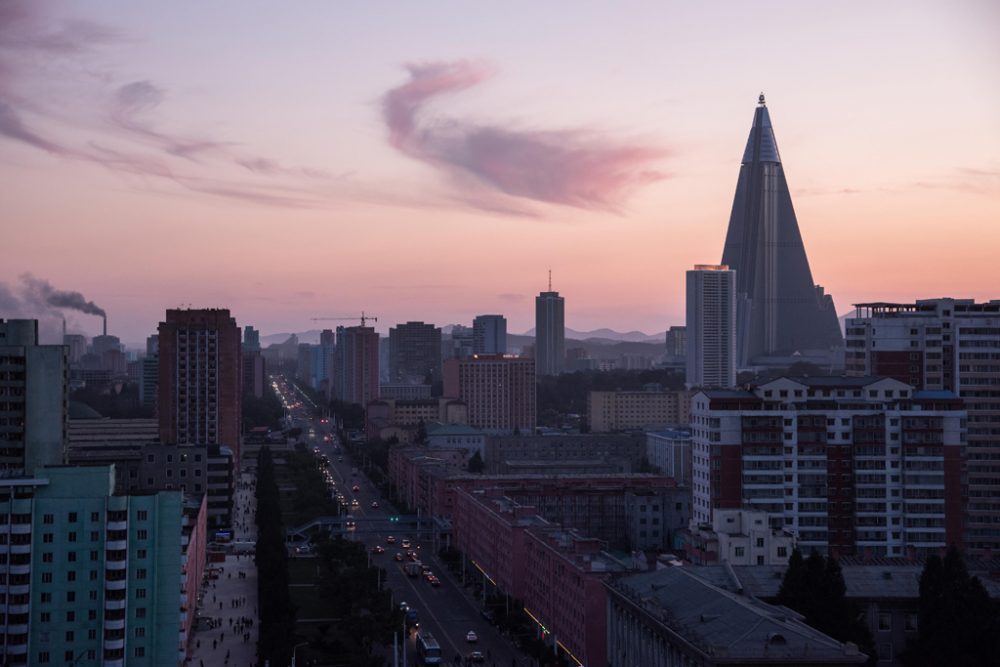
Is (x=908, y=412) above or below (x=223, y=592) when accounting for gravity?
above

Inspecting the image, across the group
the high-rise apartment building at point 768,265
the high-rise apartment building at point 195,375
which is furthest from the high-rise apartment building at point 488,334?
the high-rise apartment building at point 195,375

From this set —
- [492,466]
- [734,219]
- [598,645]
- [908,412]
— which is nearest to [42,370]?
[598,645]

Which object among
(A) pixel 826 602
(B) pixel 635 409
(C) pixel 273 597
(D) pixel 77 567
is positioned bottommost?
(C) pixel 273 597

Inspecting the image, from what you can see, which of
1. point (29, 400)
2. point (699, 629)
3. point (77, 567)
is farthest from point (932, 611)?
point (29, 400)

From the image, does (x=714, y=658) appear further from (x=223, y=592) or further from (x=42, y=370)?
(x=223, y=592)

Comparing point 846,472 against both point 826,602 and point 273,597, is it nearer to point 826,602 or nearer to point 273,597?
point 826,602

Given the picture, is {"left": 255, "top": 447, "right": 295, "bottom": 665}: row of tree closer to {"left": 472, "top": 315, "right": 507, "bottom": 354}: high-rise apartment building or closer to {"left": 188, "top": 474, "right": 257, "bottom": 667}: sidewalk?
{"left": 188, "top": 474, "right": 257, "bottom": 667}: sidewalk

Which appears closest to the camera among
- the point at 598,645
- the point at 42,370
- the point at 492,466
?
the point at 598,645
